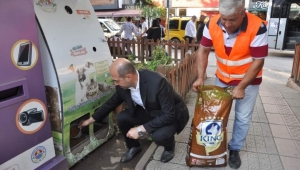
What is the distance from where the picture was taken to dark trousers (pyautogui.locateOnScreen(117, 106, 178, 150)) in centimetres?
241

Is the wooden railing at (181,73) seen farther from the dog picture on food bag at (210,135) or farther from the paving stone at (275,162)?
the paving stone at (275,162)

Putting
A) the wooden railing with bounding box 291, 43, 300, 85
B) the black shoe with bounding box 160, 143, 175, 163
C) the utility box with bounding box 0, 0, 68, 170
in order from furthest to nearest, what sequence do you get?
the wooden railing with bounding box 291, 43, 300, 85
the black shoe with bounding box 160, 143, 175, 163
the utility box with bounding box 0, 0, 68, 170

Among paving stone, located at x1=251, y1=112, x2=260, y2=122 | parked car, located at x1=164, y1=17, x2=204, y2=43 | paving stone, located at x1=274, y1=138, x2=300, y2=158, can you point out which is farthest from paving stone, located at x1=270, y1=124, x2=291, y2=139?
parked car, located at x1=164, y1=17, x2=204, y2=43

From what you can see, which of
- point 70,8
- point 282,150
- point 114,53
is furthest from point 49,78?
point 114,53

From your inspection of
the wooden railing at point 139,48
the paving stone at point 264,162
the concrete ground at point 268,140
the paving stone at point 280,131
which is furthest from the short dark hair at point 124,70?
the wooden railing at point 139,48

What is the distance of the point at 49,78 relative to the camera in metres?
2.30

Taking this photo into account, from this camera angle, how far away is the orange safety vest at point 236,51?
202 centimetres

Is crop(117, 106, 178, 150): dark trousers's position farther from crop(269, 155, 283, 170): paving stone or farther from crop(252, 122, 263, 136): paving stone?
crop(252, 122, 263, 136): paving stone

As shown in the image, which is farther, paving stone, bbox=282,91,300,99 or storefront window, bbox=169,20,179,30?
storefront window, bbox=169,20,179,30

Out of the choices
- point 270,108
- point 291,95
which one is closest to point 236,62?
point 270,108

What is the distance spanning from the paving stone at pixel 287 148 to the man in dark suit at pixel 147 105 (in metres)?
1.21

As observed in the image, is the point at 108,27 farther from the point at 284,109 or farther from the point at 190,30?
the point at 284,109

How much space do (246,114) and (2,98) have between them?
84.1 inches

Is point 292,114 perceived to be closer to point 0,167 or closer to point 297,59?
point 297,59
